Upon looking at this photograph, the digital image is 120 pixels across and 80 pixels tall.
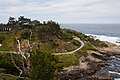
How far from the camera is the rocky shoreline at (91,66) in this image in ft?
262

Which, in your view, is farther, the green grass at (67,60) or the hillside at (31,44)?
the green grass at (67,60)

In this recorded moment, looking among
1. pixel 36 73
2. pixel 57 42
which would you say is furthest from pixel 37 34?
pixel 36 73

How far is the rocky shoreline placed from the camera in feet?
262

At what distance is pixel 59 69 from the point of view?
8194 cm

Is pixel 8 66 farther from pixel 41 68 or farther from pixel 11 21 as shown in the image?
pixel 11 21

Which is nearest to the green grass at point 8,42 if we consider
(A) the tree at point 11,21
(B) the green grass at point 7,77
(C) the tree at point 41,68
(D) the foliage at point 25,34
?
(D) the foliage at point 25,34

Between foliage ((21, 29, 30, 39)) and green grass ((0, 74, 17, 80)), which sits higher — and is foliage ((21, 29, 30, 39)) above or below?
above

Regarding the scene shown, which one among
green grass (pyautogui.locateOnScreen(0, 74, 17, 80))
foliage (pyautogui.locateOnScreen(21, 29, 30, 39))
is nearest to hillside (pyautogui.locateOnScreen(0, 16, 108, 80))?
foliage (pyautogui.locateOnScreen(21, 29, 30, 39))

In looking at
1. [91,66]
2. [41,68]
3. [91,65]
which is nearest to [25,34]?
[91,65]

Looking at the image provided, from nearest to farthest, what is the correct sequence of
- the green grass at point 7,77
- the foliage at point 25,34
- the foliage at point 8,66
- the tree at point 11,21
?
the green grass at point 7,77 < the foliage at point 8,66 < the foliage at point 25,34 < the tree at point 11,21

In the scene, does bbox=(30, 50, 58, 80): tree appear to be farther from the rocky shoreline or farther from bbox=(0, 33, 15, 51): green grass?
bbox=(0, 33, 15, 51): green grass

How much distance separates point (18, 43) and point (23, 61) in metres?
29.5

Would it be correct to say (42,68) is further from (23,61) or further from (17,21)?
(17,21)

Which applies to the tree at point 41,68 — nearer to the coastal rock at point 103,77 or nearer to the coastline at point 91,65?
the coastline at point 91,65
